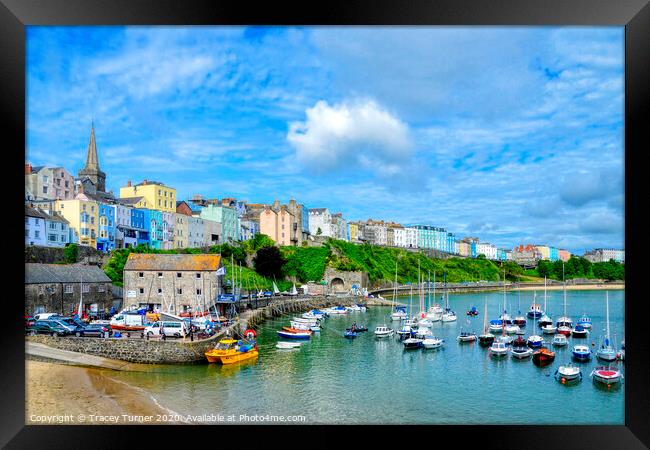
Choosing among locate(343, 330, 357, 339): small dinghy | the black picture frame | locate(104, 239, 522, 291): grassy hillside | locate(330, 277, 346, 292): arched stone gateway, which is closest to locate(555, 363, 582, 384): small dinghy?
the black picture frame

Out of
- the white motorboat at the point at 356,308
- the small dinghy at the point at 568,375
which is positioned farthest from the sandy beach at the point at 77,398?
the white motorboat at the point at 356,308

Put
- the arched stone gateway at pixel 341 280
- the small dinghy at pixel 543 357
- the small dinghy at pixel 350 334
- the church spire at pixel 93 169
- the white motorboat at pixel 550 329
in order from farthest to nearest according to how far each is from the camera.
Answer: the arched stone gateway at pixel 341 280, the white motorboat at pixel 550 329, the small dinghy at pixel 350 334, the small dinghy at pixel 543 357, the church spire at pixel 93 169

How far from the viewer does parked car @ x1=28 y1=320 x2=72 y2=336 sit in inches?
376

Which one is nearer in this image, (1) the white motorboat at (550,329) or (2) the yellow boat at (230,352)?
(2) the yellow boat at (230,352)

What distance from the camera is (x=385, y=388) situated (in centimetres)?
867

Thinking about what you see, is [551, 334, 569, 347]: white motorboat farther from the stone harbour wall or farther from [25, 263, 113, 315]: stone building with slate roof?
[25, 263, 113, 315]: stone building with slate roof

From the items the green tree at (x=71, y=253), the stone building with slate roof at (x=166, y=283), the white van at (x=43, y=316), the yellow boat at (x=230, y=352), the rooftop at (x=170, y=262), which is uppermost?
the green tree at (x=71, y=253)

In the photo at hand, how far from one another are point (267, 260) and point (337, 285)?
21.2 feet

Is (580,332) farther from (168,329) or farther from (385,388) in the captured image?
(168,329)

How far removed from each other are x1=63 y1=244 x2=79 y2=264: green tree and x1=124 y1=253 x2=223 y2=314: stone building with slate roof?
1.33m

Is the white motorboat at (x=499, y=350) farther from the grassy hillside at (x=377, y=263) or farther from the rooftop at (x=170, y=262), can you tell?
the grassy hillside at (x=377, y=263)

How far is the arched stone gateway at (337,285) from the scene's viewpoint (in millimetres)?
27942

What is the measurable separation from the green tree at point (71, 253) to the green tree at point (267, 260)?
33.6ft
